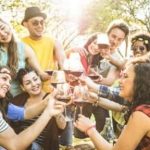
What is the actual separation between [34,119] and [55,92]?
3.75 ft

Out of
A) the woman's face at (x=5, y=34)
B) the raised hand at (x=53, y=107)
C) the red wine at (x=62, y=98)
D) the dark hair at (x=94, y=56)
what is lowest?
the raised hand at (x=53, y=107)

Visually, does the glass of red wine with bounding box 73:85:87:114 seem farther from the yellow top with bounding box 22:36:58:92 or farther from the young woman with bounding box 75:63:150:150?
the yellow top with bounding box 22:36:58:92

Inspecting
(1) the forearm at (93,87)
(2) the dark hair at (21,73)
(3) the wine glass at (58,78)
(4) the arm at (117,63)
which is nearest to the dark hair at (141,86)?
(3) the wine glass at (58,78)

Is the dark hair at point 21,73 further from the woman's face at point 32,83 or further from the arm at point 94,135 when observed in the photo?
the arm at point 94,135

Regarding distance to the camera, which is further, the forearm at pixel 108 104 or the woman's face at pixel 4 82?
the forearm at pixel 108 104

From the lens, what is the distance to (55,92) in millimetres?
3703

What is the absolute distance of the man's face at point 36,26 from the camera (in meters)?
5.56

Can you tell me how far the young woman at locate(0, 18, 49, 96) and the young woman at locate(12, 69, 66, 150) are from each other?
0.35ft

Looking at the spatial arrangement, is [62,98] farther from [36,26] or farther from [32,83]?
[36,26]

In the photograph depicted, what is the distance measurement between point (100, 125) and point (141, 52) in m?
1.44

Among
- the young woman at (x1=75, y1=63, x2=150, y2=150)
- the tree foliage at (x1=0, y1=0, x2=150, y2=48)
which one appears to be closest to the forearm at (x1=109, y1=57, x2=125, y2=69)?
the young woman at (x1=75, y1=63, x2=150, y2=150)

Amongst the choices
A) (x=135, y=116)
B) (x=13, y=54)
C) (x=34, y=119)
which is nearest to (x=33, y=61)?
(x=13, y=54)

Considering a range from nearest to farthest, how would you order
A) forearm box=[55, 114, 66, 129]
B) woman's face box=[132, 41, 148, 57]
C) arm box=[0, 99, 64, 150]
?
arm box=[0, 99, 64, 150] → forearm box=[55, 114, 66, 129] → woman's face box=[132, 41, 148, 57]

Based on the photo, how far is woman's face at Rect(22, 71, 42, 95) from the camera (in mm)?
4809
